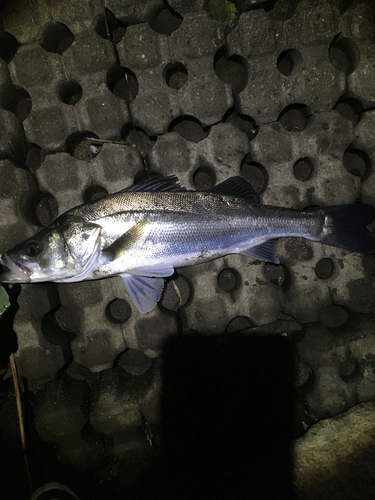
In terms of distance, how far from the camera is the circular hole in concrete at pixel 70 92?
2.76m

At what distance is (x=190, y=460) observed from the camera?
117 inches

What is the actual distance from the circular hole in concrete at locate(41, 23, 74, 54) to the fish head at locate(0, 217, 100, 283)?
200 cm

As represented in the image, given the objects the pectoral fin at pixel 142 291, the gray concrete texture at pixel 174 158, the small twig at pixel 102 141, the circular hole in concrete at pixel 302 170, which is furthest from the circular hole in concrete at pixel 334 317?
the small twig at pixel 102 141

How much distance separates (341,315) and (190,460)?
2.45 metres

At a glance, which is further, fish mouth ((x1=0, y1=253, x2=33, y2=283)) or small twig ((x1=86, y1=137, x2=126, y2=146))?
small twig ((x1=86, y1=137, x2=126, y2=146))

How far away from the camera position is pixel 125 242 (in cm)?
241

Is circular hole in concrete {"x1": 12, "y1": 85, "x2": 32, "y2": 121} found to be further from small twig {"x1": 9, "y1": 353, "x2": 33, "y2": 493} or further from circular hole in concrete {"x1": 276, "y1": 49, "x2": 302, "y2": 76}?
circular hole in concrete {"x1": 276, "y1": 49, "x2": 302, "y2": 76}

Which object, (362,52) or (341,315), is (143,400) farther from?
(362,52)

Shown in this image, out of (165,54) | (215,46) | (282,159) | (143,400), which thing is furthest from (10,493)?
(215,46)

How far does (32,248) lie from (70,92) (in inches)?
73.8

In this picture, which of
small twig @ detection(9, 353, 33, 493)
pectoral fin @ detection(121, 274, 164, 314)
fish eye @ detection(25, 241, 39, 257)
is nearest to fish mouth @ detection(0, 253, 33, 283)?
fish eye @ detection(25, 241, 39, 257)

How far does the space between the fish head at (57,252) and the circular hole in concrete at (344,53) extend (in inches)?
122

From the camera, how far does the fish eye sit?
2.35 metres

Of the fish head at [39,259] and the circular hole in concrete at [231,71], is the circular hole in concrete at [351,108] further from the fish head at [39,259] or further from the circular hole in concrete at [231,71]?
the fish head at [39,259]
